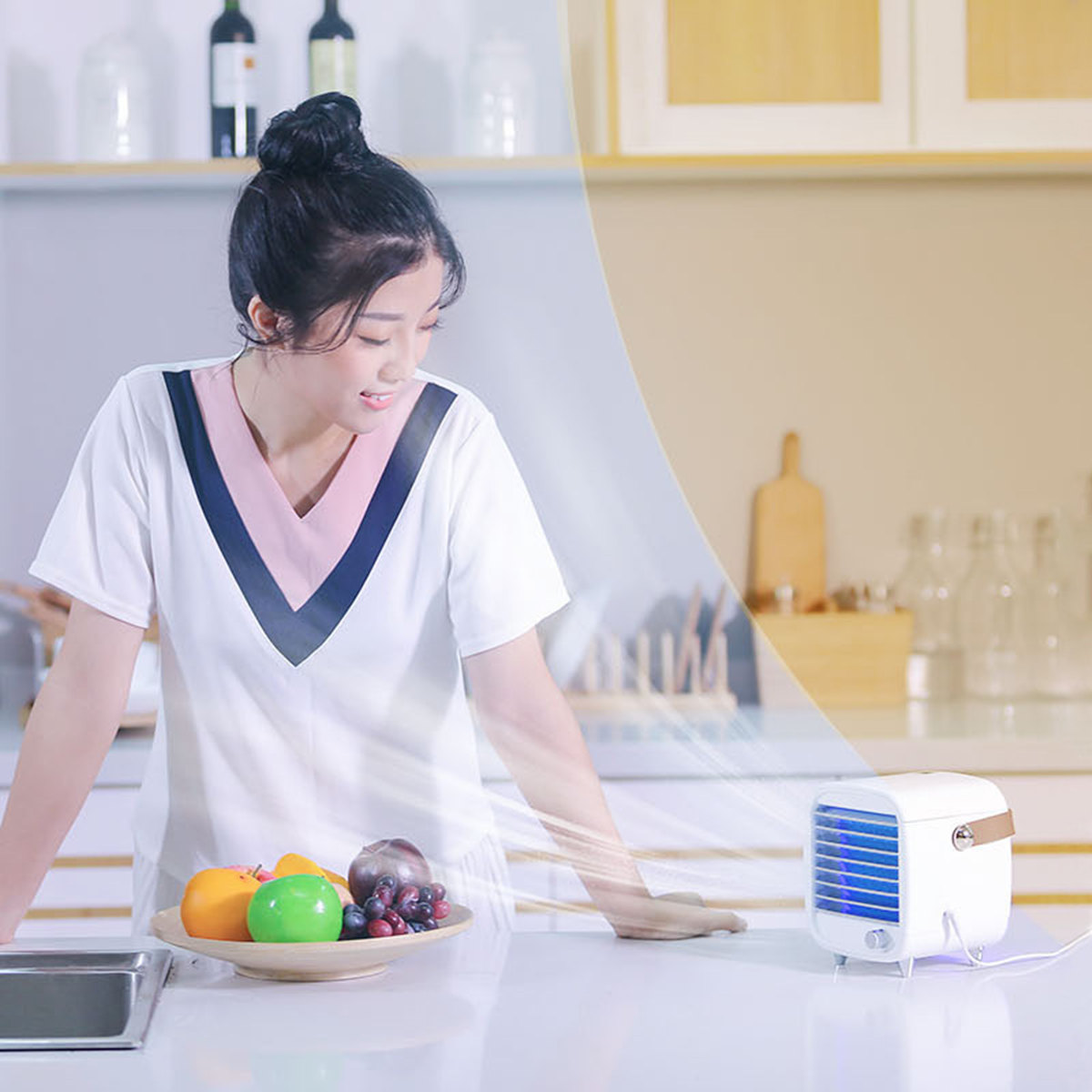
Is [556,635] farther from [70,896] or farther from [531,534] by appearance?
[70,896]

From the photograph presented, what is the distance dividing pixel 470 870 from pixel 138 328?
0.57 metres

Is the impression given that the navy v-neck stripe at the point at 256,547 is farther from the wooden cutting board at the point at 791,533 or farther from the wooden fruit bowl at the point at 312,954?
the wooden cutting board at the point at 791,533

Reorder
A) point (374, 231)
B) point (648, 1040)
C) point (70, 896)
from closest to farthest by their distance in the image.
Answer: point (648, 1040) → point (374, 231) → point (70, 896)

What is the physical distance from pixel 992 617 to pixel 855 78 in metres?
0.69

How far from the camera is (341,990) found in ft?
3.07

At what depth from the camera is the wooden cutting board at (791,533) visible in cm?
204

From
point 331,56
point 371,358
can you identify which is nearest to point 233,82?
point 331,56

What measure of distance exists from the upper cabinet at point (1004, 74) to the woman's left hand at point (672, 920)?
1.15m

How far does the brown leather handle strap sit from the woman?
1.02 ft

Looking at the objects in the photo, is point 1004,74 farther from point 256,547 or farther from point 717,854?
point 256,547

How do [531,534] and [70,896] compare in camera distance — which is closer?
[531,534]

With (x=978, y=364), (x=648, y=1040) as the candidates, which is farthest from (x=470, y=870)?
(x=978, y=364)

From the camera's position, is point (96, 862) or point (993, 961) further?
point (96, 862)

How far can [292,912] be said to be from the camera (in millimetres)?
935
